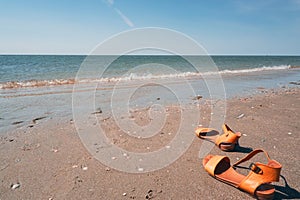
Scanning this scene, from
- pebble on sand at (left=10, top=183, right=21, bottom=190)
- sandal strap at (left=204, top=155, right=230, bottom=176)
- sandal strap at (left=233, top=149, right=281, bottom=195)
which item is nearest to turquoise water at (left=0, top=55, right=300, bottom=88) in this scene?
pebble on sand at (left=10, top=183, right=21, bottom=190)

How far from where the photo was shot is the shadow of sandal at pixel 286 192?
2559 mm

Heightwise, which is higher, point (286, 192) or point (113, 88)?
point (286, 192)

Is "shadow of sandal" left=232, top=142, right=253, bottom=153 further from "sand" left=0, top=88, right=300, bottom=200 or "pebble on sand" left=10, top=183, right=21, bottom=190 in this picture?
"pebble on sand" left=10, top=183, right=21, bottom=190

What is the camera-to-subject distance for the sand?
270 centimetres

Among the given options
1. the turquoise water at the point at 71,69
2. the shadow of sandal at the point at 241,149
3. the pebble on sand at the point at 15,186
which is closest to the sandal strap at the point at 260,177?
the shadow of sandal at the point at 241,149

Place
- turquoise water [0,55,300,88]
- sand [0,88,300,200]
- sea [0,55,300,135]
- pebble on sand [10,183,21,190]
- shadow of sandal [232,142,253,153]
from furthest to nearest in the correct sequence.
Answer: turquoise water [0,55,300,88] < sea [0,55,300,135] < shadow of sandal [232,142,253,153] < pebble on sand [10,183,21,190] < sand [0,88,300,200]

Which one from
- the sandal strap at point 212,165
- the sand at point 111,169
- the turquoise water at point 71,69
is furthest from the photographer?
the turquoise water at point 71,69

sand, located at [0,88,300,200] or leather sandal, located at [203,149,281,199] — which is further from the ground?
leather sandal, located at [203,149,281,199]

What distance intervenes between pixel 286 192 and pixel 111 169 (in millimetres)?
2438

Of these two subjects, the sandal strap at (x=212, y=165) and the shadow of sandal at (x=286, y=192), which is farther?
the sandal strap at (x=212, y=165)

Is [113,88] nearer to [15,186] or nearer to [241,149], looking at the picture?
[241,149]

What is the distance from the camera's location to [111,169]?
3.31 metres

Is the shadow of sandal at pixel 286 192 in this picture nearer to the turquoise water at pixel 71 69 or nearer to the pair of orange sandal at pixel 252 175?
the pair of orange sandal at pixel 252 175

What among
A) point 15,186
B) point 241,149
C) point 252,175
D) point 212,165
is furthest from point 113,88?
point 252,175
